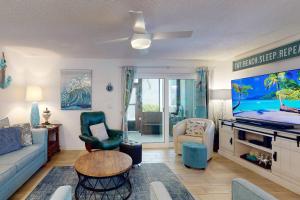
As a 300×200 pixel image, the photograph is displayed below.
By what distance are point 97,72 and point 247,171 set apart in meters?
4.01

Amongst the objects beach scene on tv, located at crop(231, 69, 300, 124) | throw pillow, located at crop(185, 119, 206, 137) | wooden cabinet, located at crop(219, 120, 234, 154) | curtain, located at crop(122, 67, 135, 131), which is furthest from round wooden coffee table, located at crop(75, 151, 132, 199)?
beach scene on tv, located at crop(231, 69, 300, 124)

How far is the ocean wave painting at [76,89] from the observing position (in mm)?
4863

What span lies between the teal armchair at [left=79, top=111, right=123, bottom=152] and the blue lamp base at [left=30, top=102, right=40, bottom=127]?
1.03m

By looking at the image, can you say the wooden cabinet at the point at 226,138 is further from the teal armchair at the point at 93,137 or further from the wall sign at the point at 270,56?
the teal armchair at the point at 93,137

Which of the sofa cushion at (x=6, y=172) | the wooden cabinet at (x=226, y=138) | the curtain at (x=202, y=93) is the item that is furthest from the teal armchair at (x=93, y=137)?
the wooden cabinet at (x=226, y=138)

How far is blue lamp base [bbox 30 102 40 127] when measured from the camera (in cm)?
439

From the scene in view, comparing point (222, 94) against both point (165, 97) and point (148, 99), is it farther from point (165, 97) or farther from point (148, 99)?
point (148, 99)

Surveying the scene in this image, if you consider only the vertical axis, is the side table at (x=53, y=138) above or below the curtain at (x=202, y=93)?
below

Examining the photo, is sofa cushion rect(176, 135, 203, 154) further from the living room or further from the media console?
the media console

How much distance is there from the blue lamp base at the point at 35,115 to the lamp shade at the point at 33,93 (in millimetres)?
150

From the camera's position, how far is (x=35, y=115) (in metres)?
4.43

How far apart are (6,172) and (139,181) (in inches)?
71.5

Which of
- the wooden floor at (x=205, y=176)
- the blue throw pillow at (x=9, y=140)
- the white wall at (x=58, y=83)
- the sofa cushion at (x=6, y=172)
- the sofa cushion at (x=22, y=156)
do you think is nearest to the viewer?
the sofa cushion at (x=6, y=172)

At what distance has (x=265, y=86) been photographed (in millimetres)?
3469
